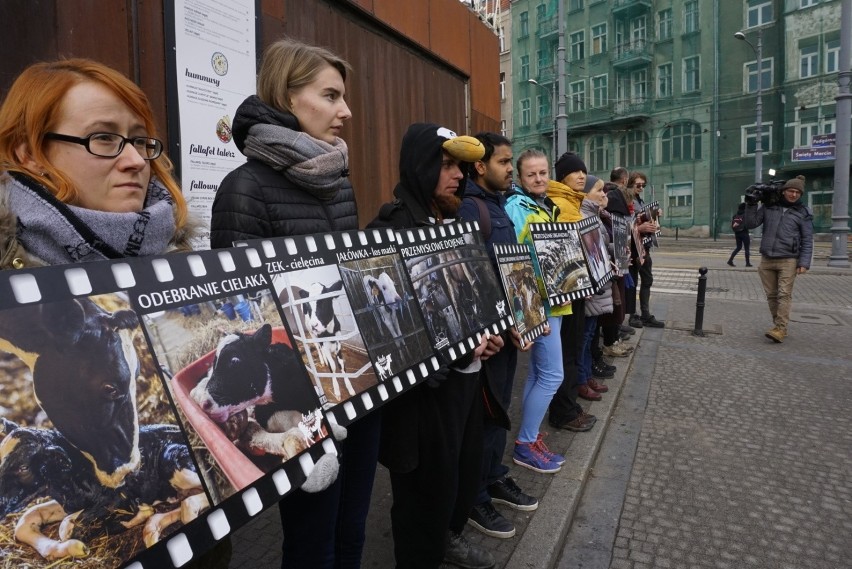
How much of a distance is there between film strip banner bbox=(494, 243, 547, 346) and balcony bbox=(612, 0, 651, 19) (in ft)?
133

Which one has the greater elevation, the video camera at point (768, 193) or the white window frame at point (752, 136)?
the white window frame at point (752, 136)

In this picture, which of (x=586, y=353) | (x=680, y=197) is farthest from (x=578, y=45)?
(x=586, y=353)

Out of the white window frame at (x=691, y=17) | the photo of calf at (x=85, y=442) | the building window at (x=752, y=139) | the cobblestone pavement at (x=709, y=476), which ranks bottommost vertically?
the cobblestone pavement at (x=709, y=476)

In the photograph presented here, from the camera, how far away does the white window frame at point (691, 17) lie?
114 ft

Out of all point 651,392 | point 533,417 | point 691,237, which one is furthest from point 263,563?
point 691,237

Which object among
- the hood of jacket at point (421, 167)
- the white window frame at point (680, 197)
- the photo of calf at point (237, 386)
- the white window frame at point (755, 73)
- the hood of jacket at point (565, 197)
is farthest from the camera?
the white window frame at point (680, 197)

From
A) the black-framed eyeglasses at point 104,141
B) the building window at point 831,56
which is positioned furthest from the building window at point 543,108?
the black-framed eyeglasses at point 104,141

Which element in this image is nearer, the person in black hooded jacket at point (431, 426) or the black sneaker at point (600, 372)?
the person in black hooded jacket at point (431, 426)

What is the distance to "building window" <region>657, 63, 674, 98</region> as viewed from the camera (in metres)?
36.4

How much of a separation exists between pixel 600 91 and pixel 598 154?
4.48 metres

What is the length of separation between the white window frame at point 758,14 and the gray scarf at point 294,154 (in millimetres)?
39746

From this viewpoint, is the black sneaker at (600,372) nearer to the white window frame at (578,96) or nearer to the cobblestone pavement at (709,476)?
the cobblestone pavement at (709,476)

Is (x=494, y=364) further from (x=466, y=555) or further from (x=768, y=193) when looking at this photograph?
(x=768, y=193)

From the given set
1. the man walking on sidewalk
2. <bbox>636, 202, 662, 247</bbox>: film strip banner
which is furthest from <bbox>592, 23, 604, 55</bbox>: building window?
the man walking on sidewalk
